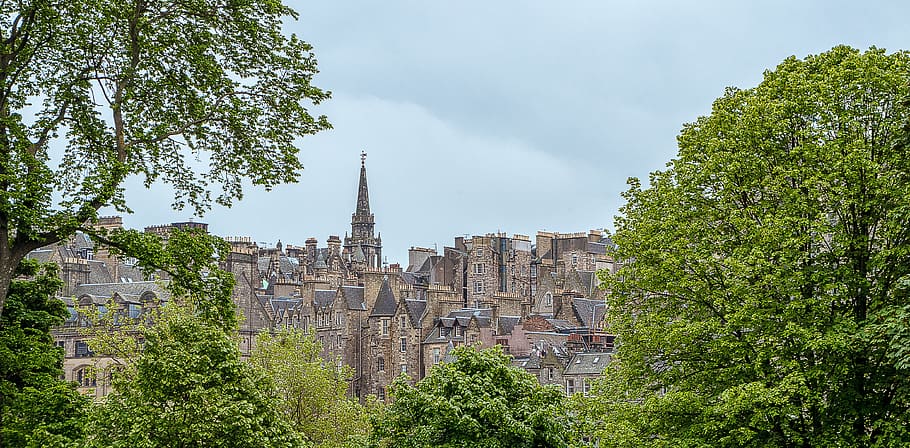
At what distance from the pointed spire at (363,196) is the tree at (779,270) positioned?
130 meters

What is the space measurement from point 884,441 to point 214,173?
613 inches

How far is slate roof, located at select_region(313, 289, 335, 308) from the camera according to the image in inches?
4136

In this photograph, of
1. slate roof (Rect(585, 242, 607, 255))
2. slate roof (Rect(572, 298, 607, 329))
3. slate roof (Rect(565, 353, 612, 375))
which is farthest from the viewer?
slate roof (Rect(585, 242, 607, 255))

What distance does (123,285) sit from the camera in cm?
8306

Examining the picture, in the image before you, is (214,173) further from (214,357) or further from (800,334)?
(800,334)

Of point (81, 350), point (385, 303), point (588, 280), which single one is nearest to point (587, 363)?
point (385, 303)

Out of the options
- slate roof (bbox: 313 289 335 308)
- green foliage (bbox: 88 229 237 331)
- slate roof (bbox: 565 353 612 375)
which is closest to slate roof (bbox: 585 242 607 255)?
slate roof (bbox: 313 289 335 308)

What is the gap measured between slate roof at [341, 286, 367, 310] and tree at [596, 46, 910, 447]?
73876 mm

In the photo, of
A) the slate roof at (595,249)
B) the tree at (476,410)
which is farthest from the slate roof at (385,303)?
the tree at (476,410)

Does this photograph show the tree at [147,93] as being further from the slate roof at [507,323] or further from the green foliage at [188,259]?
the slate roof at [507,323]

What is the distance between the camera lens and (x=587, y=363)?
71.8 meters

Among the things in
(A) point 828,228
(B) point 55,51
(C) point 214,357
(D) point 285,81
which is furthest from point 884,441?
(B) point 55,51

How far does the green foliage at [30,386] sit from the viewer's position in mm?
24328

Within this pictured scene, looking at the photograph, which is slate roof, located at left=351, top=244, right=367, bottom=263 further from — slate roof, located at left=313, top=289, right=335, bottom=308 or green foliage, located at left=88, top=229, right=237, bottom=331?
green foliage, located at left=88, top=229, right=237, bottom=331
